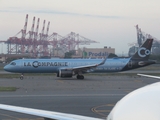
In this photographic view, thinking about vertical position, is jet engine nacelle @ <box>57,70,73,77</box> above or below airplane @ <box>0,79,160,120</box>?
below

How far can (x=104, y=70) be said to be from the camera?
40.5 m

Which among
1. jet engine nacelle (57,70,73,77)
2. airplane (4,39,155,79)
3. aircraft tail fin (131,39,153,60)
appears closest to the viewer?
jet engine nacelle (57,70,73,77)

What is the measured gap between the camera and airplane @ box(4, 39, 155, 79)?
38.2 meters

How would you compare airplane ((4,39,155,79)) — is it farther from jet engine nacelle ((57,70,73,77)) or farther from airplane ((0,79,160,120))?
airplane ((0,79,160,120))

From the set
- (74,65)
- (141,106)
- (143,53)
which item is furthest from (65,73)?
(141,106)

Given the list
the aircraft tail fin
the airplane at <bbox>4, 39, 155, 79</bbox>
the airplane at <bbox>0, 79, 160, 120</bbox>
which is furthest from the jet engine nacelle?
the airplane at <bbox>0, 79, 160, 120</bbox>

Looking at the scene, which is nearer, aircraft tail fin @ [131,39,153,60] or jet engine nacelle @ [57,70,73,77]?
jet engine nacelle @ [57,70,73,77]

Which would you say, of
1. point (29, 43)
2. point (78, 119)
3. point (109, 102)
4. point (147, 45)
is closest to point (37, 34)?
point (29, 43)

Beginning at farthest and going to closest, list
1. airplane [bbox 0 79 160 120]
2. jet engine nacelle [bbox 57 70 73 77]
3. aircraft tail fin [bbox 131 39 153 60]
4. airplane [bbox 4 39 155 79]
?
aircraft tail fin [bbox 131 39 153 60]
airplane [bbox 4 39 155 79]
jet engine nacelle [bbox 57 70 73 77]
airplane [bbox 0 79 160 120]

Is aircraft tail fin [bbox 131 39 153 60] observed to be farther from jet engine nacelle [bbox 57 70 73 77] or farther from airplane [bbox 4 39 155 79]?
jet engine nacelle [bbox 57 70 73 77]

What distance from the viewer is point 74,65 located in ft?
130

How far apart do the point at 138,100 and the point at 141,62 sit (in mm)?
38778

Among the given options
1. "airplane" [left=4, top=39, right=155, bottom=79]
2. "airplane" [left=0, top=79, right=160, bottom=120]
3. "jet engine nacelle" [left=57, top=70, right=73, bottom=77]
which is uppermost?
"airplane" [left=0, top=79, right=160, bottom=120]

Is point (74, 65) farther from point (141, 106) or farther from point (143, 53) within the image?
point (141, 106)
